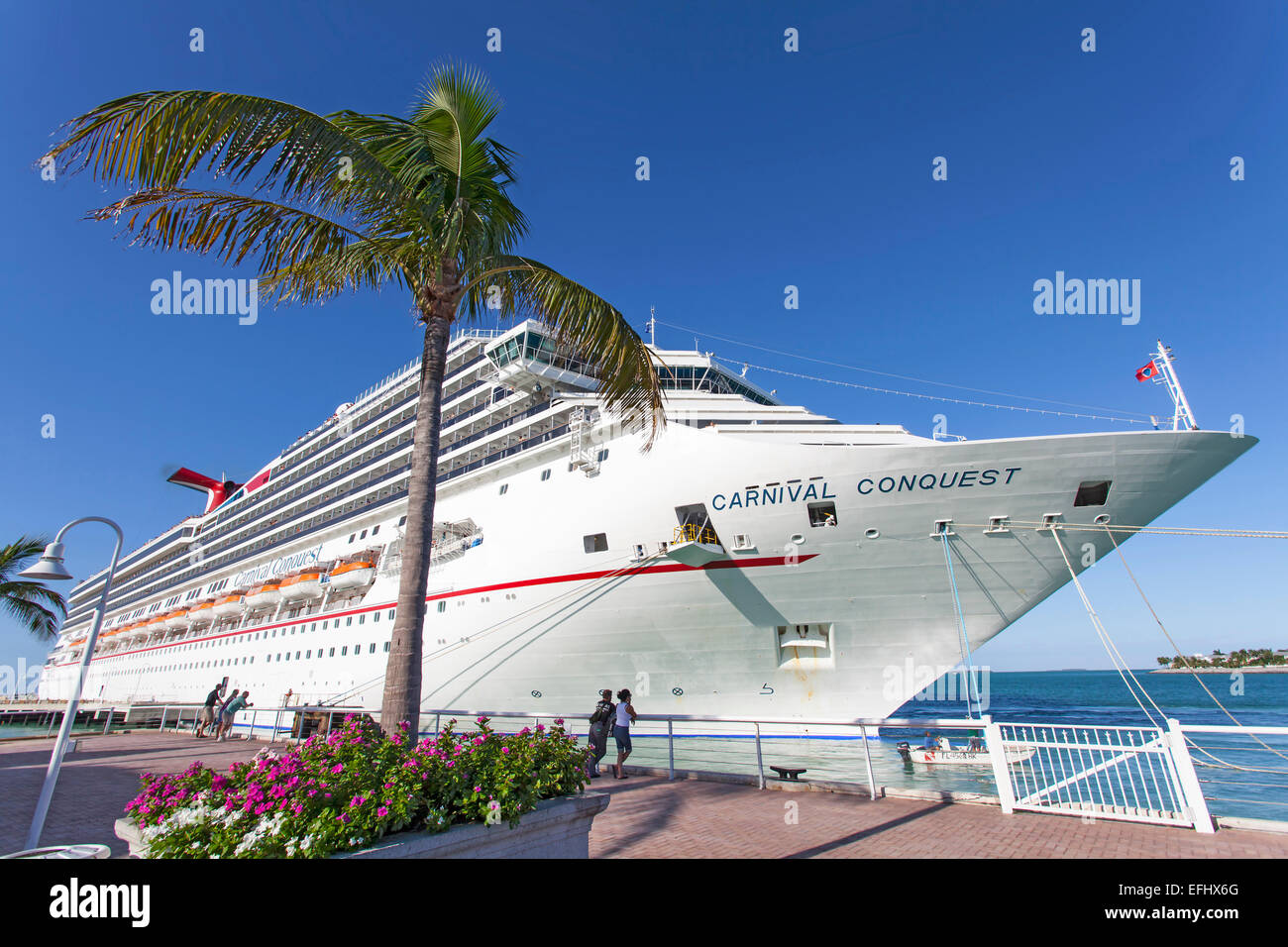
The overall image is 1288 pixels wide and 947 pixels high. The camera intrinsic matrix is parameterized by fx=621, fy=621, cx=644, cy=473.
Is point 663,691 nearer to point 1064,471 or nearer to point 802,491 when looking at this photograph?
point 802,491

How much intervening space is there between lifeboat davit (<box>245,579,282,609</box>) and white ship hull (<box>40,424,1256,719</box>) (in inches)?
607

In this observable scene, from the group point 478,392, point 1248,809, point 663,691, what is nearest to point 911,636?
point 663,691

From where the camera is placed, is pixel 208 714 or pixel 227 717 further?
pixel 208 714

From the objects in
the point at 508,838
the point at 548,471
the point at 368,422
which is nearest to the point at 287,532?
the point at 368,422

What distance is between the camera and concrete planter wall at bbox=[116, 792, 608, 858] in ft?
12.5

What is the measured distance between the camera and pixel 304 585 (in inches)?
1109

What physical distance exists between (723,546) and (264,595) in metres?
27.3

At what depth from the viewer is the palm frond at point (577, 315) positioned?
8203 mm

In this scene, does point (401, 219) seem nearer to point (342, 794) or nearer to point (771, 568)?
point (342, 794)

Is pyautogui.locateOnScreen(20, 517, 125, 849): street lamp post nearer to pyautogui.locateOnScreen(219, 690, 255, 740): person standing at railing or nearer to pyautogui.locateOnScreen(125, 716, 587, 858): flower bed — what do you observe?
pyautogui.locateOnScreen(125, 716, 587, 858): flower bed

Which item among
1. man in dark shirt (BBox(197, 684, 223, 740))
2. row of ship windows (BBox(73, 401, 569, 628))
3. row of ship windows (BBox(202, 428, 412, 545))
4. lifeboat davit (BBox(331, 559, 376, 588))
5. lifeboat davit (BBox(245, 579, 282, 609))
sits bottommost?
man in dark shirt (BBox(197, 684, 223, 740))

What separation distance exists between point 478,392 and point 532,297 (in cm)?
1819

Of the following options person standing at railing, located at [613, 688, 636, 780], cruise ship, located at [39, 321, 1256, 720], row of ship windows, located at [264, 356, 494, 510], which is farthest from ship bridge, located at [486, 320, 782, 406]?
person standing at railing, located at [613, 688, 636, 780]

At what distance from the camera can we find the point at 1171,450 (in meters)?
12.2
